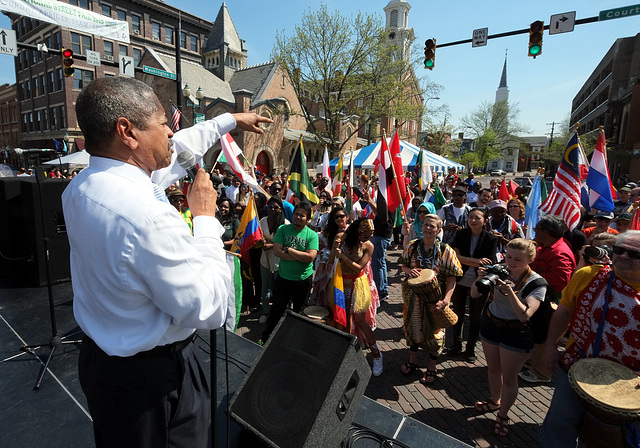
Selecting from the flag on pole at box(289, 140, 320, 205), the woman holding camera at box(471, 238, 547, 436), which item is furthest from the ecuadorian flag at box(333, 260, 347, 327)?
the flag on pole at box(289, 140, 320, 205)

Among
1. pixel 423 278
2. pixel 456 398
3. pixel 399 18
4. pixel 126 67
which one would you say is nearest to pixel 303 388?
pixel 423 278

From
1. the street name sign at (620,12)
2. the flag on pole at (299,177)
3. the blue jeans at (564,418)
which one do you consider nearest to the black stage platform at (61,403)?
the blue jeans at (564,418)

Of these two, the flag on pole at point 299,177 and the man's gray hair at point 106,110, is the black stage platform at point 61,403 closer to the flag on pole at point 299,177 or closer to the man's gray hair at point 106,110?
the man's gray hair at point 106,110

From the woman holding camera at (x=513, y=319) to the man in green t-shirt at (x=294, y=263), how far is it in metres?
2.18

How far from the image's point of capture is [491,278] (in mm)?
2965

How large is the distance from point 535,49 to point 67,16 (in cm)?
1284

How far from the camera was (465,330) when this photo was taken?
548 cm

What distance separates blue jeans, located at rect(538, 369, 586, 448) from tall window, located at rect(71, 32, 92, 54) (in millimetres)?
Result: 43043

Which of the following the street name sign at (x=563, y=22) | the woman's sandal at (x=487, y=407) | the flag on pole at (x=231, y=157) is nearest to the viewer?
the woman's sandal at (x=487, y=407)

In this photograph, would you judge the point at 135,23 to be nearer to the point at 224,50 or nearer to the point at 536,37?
the point at 224,50

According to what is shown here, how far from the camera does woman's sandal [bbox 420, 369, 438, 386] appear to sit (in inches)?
162

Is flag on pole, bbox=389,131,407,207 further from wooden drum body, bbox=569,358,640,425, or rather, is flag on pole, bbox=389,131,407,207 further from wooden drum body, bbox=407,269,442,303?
wooden drum body, bbox=569,358,640,425

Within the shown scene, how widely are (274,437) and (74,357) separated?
233 cm

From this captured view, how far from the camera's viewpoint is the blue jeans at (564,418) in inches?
98.0
